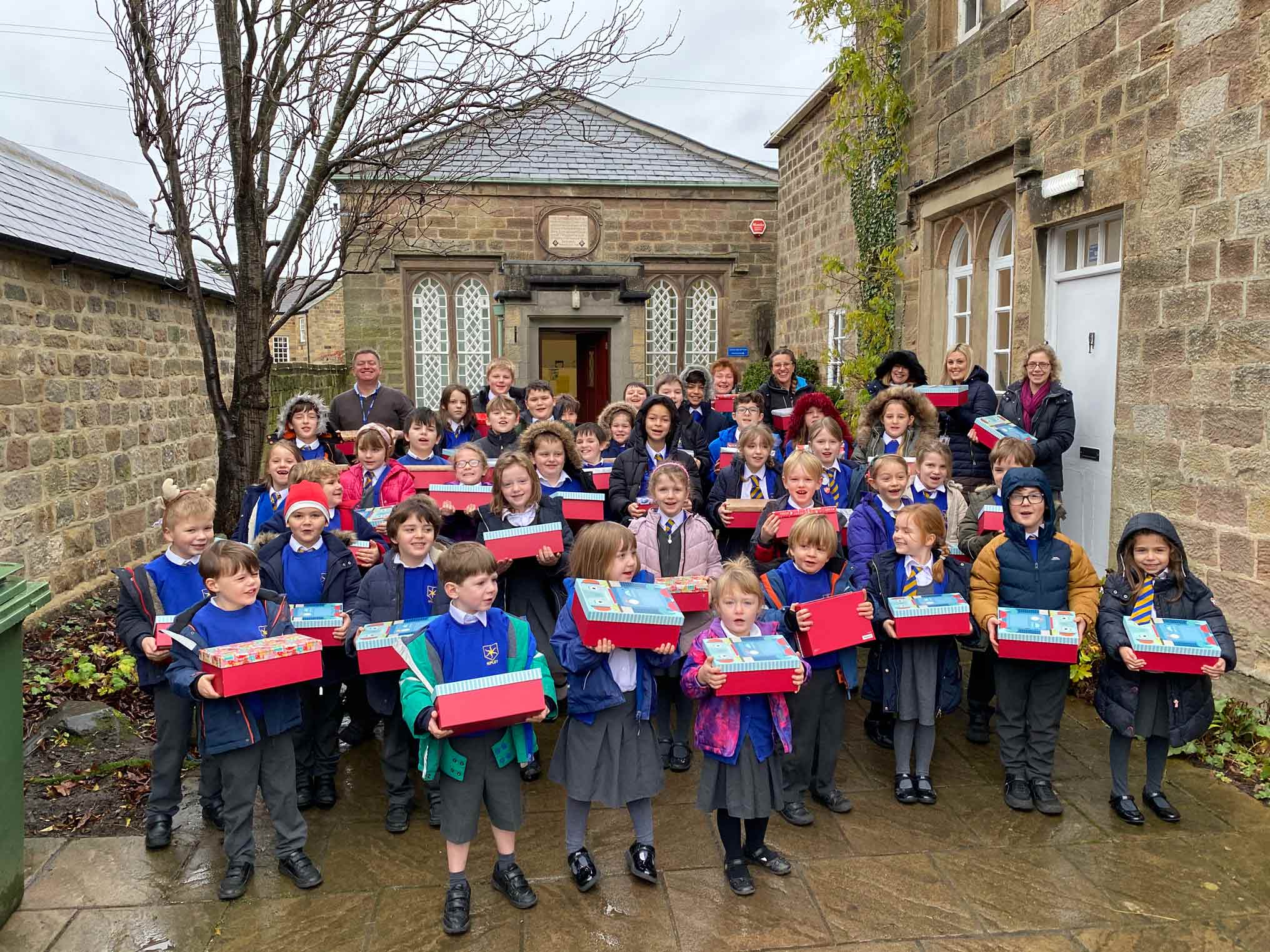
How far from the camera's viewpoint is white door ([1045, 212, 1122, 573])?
259 inches

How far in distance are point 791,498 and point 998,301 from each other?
4.38 meters

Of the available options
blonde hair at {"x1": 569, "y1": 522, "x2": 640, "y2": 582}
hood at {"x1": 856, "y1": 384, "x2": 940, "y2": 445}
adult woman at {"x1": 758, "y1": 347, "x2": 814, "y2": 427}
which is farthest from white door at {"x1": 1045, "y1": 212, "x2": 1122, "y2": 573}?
blonde hair at {"x1": 569, "y1": 522, "x2": 640, "y2": 582}

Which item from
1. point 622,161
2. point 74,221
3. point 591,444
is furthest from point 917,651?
point 622,161

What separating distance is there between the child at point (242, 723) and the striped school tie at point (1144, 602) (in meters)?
3.84

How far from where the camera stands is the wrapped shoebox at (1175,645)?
396 centimetres

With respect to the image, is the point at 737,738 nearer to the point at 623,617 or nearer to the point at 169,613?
the point at 623,617

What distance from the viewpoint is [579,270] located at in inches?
650

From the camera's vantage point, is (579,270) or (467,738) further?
(579,270)

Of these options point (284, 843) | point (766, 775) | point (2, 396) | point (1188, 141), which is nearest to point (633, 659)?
point (766, 775)

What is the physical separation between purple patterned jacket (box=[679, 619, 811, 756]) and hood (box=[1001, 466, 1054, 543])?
1.53 metres

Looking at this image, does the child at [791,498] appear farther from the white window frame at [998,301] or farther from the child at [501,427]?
the white window frame at [998,301]

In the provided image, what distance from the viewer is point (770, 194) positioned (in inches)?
682

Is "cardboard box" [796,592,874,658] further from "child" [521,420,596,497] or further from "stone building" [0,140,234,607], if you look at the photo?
"stone building" [0,140,234,607]

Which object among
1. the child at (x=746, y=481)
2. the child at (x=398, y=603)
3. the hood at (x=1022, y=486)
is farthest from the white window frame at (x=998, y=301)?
the child at (x=398, y=603)
